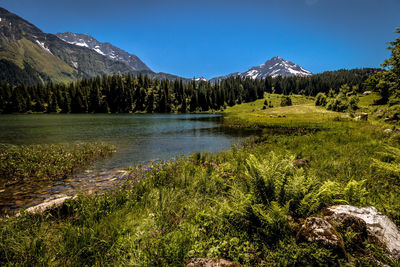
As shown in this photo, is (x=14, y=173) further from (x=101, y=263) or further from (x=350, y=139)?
(x=350, y=139)

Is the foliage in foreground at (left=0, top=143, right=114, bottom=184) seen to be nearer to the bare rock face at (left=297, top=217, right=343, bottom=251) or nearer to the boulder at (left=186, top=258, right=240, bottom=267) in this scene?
the boulder at (left=186, top=258, right=240, bottom=267)

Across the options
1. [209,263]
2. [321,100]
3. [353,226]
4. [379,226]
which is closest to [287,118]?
[379,226]

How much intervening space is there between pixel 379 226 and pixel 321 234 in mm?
1187

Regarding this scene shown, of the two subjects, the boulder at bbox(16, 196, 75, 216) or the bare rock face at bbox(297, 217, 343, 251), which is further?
the boulder at bbox(16, 196, 75, 216)

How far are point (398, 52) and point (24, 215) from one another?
71.9 feet

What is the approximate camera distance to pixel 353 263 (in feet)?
8.77

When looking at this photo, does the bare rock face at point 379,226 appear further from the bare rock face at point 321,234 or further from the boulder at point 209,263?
the boulder at point 209,263

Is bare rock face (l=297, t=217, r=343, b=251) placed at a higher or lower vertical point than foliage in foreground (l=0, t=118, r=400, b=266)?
higher

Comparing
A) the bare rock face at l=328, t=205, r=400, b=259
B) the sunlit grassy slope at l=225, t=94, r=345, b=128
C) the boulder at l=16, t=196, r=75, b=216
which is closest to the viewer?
the bare rock face at l=328, t=205, r=400, b=259

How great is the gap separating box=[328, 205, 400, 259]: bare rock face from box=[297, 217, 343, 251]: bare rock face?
0.63 m

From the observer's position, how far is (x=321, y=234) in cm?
299

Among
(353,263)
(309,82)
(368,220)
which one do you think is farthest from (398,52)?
(309,82)

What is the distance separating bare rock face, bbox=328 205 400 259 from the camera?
2841mm

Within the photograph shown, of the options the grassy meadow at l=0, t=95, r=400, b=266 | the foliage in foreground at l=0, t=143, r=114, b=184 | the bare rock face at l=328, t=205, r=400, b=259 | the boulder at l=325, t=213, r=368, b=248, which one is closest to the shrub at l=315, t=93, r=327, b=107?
the grassy meadow at l=0, t=95, r=400, b=266
